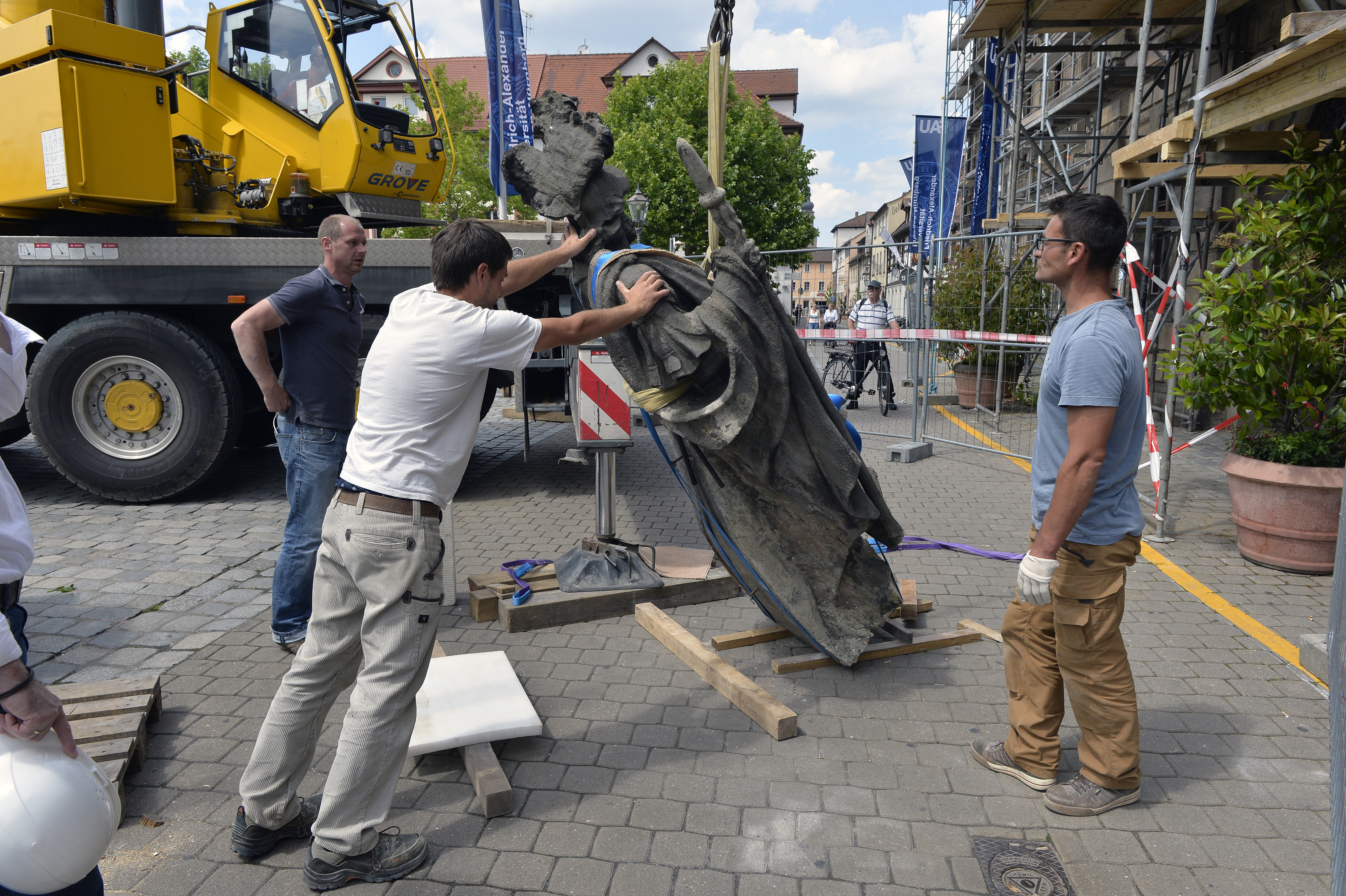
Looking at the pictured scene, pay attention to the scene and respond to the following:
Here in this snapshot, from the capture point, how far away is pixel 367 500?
2660mm

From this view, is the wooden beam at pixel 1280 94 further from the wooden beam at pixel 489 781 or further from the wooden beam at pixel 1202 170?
the wooden beam at pixel 489 781

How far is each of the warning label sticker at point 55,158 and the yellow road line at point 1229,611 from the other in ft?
24.3

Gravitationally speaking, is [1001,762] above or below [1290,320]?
below

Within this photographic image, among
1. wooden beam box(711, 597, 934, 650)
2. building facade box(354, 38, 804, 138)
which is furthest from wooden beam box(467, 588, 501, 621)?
building facade box(354, 38, 804, 138)

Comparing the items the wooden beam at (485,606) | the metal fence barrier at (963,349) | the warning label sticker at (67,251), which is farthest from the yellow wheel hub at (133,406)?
the metal fence barrier at (963,349)

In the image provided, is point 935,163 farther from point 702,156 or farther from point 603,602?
point 603,602

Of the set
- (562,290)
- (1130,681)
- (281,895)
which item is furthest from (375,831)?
(562,290)

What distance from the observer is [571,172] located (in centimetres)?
330

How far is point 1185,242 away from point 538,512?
5.21 metres

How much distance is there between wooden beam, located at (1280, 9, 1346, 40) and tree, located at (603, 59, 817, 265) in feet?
78.3

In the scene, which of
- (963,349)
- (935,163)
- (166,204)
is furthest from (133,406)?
(935,163)

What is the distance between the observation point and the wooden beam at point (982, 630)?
175 inches

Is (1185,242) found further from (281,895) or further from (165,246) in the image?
(165,246)

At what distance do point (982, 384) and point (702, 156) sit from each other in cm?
1812
